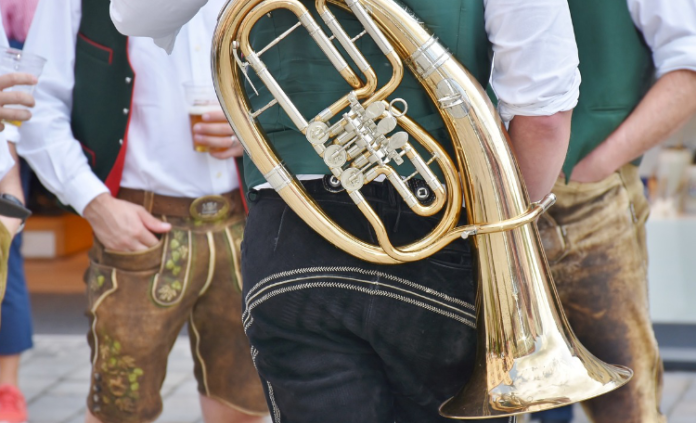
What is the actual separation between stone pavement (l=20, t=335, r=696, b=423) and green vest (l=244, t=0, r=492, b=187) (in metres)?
2.28

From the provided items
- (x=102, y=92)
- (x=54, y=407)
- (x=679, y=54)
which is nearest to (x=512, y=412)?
(x=679, y=54)

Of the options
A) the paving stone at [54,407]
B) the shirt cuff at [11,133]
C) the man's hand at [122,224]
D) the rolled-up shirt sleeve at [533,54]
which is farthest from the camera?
the paving stone at [54,407]

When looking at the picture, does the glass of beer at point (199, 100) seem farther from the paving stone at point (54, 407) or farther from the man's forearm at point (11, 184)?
the paving stone at point (54, 407)

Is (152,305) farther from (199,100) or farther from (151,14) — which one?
(151,14)

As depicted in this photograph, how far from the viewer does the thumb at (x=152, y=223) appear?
248 cm

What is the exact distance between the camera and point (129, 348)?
2.51 meters

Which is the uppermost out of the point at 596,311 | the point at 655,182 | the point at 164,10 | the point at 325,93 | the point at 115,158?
the point at 164,10

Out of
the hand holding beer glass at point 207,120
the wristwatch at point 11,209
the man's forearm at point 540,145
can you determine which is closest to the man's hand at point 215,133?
the hand holding beer glass at point 207,120

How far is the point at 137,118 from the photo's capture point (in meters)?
2.50

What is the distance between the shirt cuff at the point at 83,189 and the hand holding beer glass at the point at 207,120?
0.28 m

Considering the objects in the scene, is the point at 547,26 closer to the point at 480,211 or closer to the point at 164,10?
the point at 480,211

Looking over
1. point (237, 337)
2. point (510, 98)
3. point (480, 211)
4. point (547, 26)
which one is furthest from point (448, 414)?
point (237, 337)

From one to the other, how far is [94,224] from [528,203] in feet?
4.29

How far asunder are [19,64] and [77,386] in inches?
90.0
